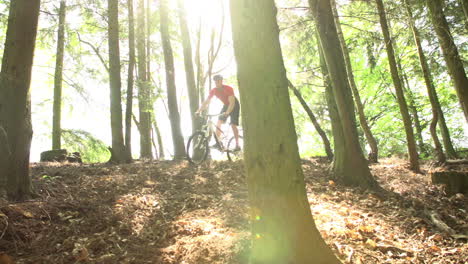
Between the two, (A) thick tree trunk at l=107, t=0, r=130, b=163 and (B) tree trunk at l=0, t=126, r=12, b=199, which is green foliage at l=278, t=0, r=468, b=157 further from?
(B) tree trunk at l=0, t=126, r=12, b=199

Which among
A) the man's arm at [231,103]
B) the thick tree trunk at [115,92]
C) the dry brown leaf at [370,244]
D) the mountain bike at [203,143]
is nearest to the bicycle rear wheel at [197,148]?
the mountain bike at [203,143]

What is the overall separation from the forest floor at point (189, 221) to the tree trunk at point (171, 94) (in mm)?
3515

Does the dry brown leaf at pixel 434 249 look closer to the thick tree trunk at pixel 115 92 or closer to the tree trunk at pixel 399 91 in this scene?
the tree trunk at pixel 399 91

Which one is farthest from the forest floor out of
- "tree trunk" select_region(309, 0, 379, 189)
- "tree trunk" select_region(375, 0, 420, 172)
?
"tree trunk" select_region(375, 0, 420, 172)

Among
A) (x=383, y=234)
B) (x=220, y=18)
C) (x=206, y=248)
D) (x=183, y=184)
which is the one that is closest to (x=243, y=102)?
(x=206, y=248)

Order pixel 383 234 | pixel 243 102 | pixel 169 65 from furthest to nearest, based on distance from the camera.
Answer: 1. pixel 169 65
2. pixel 383 234
3. pixel 243 102

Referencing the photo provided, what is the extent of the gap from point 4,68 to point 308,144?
21223mm

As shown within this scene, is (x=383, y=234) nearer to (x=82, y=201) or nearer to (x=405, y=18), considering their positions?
(x=82, y=201)

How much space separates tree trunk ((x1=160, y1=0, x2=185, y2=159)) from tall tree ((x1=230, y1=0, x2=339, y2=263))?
7.68 m

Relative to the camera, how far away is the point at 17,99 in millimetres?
4418

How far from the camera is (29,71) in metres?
4.57

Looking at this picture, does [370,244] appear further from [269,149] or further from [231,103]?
[231,103]

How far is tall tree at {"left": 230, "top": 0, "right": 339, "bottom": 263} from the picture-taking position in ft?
8.82

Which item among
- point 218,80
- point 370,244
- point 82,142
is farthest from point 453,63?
point 82,142
